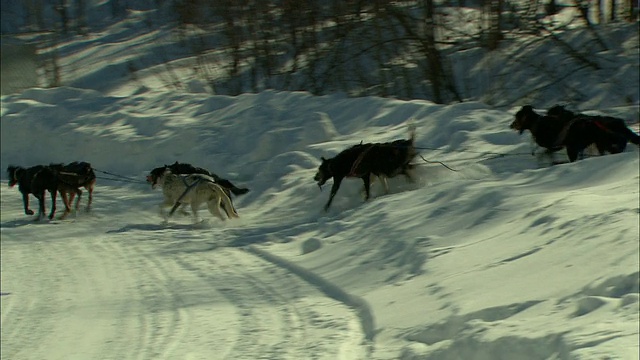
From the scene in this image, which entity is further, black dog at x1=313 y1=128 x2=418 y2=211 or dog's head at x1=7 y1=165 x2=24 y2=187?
dog's head at x1=7 y1=165 x2=24 y2=187

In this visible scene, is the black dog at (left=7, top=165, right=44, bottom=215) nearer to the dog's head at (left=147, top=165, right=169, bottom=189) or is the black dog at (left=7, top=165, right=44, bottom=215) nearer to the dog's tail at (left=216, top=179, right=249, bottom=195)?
the dog's head at (left=147, top=165, right=169, bottom=189)

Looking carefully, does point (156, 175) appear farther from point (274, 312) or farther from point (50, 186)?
point (274, 312)

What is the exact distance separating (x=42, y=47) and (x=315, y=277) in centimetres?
2620

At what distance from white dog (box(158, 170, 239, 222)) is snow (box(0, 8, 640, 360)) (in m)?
0.22

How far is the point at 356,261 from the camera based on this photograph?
9.26 m

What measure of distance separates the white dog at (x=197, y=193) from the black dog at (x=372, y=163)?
56.6 inches

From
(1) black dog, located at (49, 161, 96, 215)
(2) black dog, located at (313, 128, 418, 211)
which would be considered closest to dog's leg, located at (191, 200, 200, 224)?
(2) black dog, located at (313, 128, 418, 211)

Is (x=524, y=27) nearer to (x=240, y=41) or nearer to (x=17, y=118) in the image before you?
(x=240, y=41)

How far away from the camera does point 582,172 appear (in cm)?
1048

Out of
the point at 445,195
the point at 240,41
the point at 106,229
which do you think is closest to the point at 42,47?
the point at 240,41

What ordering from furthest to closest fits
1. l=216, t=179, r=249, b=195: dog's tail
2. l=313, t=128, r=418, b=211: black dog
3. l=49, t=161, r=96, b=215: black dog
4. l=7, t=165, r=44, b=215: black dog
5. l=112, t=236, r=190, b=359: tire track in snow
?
l=7, t=165, r=44, b=215: black dog, l=49, t=161, r=96, b=215: black dog, l=216, t=179, r=249, b=195: dog's tail, l=313, t=128, r=418, b=211: black dog, l=112, t=236, r=190, b=359: tire track in snow

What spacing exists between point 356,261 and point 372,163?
338 centimetres

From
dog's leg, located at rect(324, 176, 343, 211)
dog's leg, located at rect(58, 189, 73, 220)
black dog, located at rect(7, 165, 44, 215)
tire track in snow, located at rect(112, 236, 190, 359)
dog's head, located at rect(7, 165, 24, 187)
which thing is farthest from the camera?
dog's head, located at rect(7, 165, 24, 187)

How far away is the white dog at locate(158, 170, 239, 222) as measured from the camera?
1273cm
